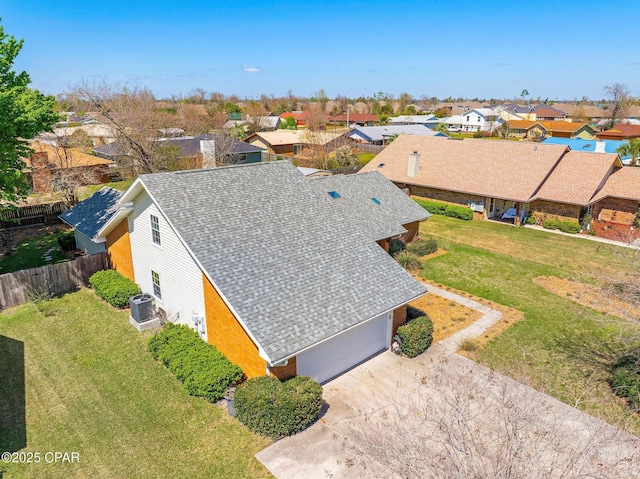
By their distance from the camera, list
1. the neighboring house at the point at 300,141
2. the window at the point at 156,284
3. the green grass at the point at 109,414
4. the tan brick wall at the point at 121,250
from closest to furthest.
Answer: the green grass at the point at 109,414 → the window at the point at 156,284 → the tan brick wall at the point at 121,250 → the neighboring house at the point at 300,141

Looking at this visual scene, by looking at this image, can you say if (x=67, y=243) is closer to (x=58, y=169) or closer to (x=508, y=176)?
(x=58, y=169)

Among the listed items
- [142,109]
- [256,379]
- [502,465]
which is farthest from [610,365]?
[142,109]

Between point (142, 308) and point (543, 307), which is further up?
point (142, 308)

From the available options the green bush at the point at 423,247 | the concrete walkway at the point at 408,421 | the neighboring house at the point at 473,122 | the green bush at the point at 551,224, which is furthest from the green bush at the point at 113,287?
the neighboring house at the point at 473,122

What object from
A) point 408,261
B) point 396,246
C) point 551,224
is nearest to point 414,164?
point 551,224

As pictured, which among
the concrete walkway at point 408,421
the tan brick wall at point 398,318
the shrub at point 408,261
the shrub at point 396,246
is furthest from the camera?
the shrub at point 396,246

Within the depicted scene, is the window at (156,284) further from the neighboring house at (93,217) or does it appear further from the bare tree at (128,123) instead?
the bare tree at (128,123)

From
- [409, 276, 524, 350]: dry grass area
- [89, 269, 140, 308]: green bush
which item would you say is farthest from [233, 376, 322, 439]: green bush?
[89, 269, 140, 308]: green bush
